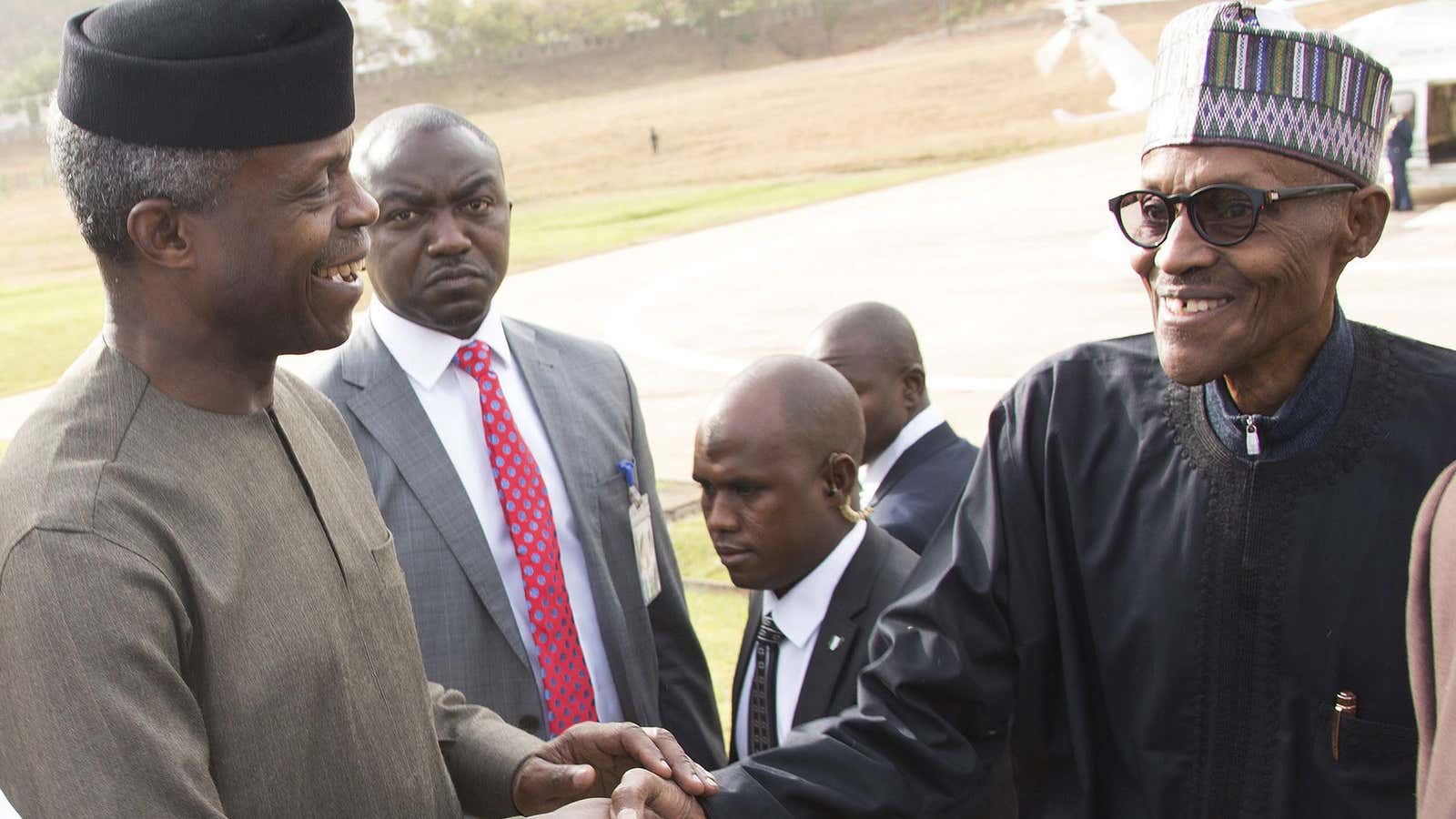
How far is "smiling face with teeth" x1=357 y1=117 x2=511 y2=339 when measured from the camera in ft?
11.3

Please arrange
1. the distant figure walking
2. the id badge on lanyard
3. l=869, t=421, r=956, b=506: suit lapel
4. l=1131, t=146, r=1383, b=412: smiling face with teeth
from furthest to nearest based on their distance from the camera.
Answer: the distant figure walking
l=869, t=421, r=956, b=506: suit lapel
the id badge on lanyard
l=1131, t=146, r=1383, b=412: smiling face with teeth

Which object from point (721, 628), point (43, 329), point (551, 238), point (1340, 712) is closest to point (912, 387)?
point (721, 628)

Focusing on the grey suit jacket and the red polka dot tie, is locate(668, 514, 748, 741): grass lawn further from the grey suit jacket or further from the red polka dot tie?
the red polka dot tie

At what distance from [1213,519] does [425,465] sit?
180 cm

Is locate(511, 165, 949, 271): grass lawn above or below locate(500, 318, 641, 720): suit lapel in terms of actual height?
above

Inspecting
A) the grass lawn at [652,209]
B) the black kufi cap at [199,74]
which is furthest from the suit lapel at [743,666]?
the grass lawn at [652,209]

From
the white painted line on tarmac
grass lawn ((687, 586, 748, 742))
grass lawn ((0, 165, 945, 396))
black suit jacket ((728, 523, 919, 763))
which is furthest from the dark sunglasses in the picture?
the white painted line on tarmac

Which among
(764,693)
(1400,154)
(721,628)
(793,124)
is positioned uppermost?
(793,124)

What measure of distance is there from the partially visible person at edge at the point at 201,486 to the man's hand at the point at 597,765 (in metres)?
0.30

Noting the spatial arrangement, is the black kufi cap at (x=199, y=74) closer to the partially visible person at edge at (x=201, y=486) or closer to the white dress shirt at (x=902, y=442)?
the partially visible person at edge at (x=201, y=486)

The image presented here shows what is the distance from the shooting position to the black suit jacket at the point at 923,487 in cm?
398

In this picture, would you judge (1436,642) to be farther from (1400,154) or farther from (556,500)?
(1400,154)

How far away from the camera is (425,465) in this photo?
129 inches

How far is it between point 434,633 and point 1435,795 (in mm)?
2185
